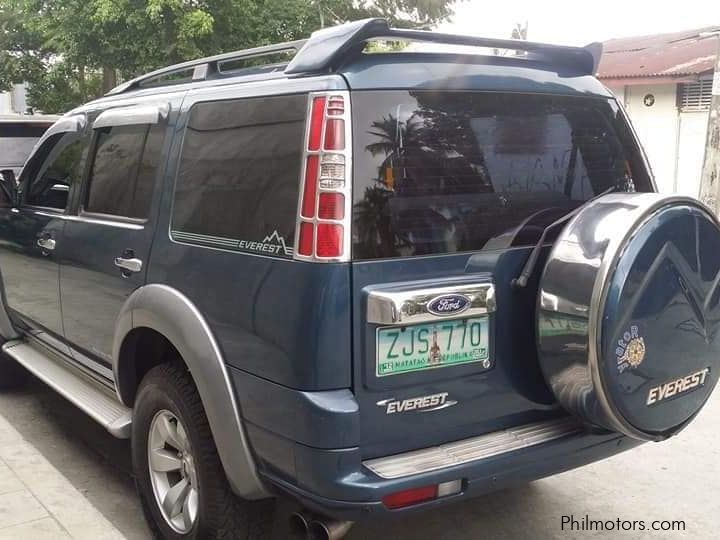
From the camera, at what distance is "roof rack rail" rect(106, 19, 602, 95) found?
246cm

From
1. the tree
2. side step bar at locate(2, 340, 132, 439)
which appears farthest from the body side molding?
the tree

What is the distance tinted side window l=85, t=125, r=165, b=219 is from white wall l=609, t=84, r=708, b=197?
15.7 meters

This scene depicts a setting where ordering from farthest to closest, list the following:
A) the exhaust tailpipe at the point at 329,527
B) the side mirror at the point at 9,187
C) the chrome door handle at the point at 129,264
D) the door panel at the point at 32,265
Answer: the side mirror at the point at 9,187 → the door panel at the point at 32,265 → the chrome door handle at the point at 129,264 → the exhaust tailpipe at the point at 329,527

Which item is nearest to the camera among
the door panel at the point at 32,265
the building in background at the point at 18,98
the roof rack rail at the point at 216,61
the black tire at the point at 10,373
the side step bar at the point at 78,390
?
the roof rack rail at the point at 216,61

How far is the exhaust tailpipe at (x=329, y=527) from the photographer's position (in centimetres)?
253

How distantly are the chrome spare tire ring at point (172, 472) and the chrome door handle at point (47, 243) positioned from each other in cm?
143

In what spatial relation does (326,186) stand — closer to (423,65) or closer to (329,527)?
(423,65)

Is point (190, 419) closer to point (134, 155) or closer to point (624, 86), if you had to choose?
point (134, 155)

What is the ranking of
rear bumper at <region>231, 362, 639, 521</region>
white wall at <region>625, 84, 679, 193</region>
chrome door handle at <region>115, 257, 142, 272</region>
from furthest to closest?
white wall at <region>625, 84, 679, 193</region>, chrome door handle at <region>115, 257, 142, 272</region>, rear bumper at <region>231, 362, 639, 521</region>

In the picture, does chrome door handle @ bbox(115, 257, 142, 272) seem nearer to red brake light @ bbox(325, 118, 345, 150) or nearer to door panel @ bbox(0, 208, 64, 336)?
door panel @ bbox(0, 208, 64, 336)

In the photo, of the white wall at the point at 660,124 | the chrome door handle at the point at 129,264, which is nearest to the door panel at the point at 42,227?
the chrome door handle at the point at 129,264

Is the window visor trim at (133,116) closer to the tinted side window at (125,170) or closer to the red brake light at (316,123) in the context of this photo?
the tinted side window at (125,170)

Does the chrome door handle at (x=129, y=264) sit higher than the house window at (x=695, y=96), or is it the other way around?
the house window at (x=695, y=96)

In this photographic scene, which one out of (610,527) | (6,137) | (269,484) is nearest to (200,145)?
(269,484)
